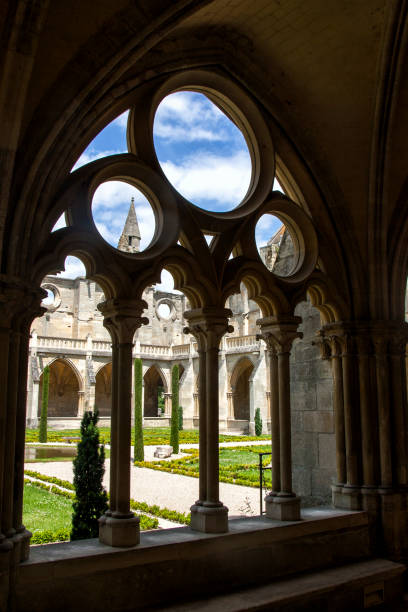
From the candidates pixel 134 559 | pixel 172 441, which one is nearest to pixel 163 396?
pixel 172 441

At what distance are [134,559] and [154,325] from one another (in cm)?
2904

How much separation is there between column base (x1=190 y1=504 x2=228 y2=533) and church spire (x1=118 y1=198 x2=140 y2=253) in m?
26.7

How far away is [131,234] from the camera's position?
1228 inches

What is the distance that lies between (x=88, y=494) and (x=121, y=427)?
1445mm

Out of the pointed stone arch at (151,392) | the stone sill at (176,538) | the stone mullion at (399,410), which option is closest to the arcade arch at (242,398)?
the pointed stone arch at (151,392)

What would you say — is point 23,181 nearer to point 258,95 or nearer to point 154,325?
point 258,95

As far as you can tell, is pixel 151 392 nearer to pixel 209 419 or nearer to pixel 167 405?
pixel 167 405

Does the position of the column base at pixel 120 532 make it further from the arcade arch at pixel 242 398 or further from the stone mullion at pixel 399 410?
the arcade arch at pixel 242 398

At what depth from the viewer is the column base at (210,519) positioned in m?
3.71

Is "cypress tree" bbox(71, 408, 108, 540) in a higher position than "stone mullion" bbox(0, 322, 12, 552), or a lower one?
lower

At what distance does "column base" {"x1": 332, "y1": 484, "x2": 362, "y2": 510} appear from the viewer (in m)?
4.62

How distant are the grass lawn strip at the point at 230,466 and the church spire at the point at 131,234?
58.5 ft

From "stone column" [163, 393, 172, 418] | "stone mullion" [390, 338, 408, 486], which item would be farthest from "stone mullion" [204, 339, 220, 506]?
"stone column" [163, 393, 172, 418]

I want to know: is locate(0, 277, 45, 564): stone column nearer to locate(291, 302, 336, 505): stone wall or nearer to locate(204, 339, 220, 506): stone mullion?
locate(204, 339, 220, 506): stone mullion
